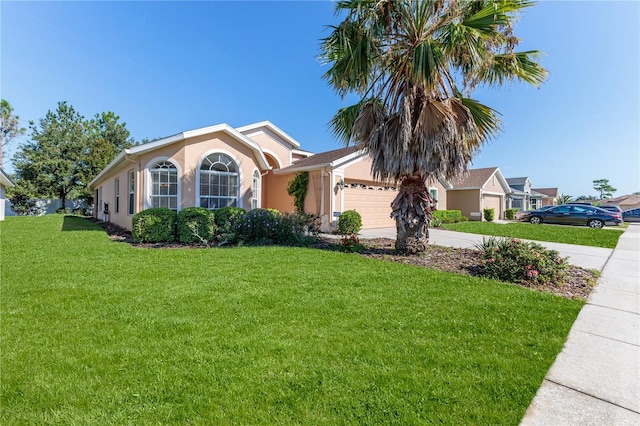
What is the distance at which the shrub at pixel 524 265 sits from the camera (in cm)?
555

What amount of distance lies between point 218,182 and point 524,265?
406 inches

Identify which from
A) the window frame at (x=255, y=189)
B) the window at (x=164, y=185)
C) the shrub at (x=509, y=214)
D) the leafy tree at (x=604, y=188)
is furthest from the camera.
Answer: the leafy tree at (x=604, y=188)

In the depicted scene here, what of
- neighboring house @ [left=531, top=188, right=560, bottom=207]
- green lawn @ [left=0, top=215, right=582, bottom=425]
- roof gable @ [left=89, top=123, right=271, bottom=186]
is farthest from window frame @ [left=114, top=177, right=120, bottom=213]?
neighboring house @ [left=531, top=188, right=560, bottom=207]

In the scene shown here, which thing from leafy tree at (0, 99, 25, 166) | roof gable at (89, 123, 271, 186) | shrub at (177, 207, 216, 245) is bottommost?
shrub at (177, 207, 216, 245)

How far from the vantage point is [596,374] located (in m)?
2.64

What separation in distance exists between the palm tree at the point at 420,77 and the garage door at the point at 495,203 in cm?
2102

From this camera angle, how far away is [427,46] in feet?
20.5

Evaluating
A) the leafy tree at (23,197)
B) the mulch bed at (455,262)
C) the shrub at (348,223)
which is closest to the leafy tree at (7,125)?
the leafy tree at (23,197)

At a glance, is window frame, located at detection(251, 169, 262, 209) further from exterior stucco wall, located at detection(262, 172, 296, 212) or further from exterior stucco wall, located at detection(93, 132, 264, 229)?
exterior stucco wall, located at detection(262, 172, 296, 212)

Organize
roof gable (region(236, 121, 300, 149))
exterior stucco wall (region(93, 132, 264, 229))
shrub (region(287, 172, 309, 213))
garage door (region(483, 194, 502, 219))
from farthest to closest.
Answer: garage door (region(483, 194, 502, 219))
roof gable (region(236, 121, 300, 149))
shrub (region(287, 172, 309, 213))
exterior stucco wall (region(93, 132, 264, 229))

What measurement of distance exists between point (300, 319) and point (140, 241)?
25.5 feet

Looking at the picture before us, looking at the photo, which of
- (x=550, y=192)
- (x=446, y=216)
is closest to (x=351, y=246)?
(x=446, y=216)

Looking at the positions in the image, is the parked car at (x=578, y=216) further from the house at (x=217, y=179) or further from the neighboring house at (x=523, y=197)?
the neighboring house at (x=523, y=197)

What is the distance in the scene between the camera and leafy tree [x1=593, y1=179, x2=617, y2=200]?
70188mm
